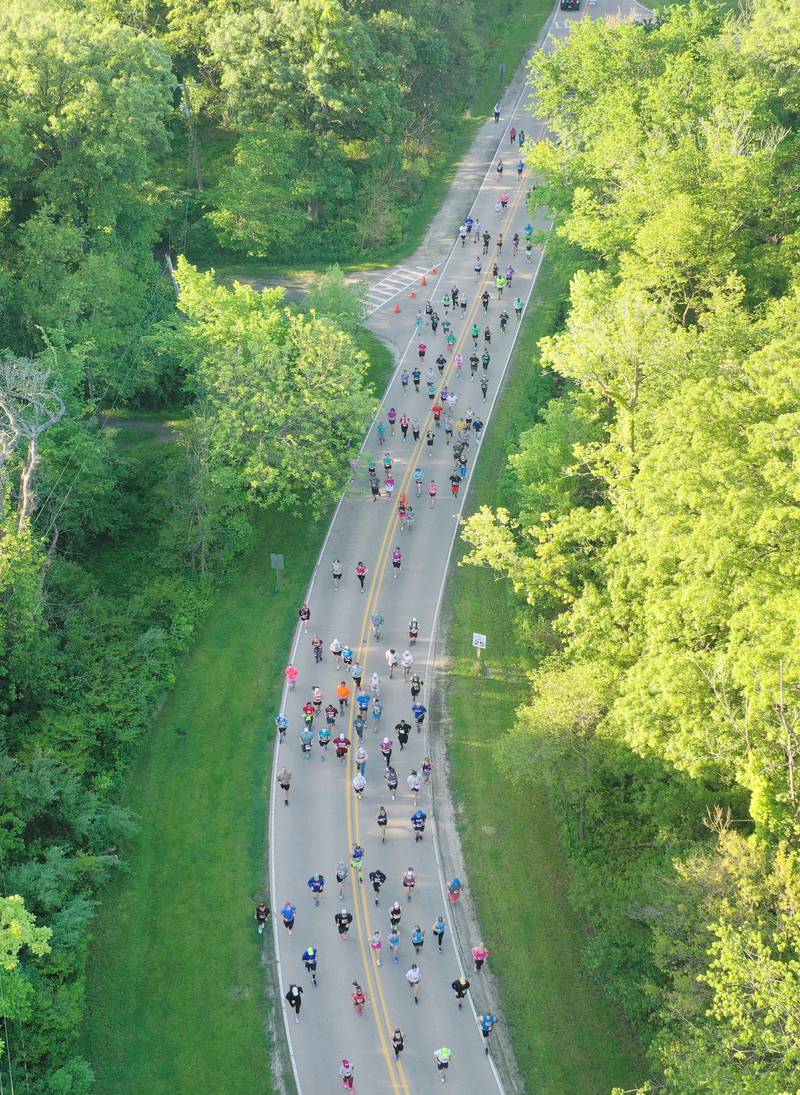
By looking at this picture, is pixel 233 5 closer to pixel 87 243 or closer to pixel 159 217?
pixel 159 217

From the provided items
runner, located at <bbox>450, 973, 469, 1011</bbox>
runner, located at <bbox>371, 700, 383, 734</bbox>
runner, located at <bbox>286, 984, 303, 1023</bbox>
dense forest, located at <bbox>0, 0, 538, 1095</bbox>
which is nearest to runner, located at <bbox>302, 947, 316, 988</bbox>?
runner, located at <bbox>286, 984, 303, 1023</bbox>

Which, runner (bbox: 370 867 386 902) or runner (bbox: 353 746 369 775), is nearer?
runner (bbox: 370 867 386 902)

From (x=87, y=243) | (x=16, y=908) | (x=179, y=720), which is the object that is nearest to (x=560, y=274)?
(x=87, y=243)

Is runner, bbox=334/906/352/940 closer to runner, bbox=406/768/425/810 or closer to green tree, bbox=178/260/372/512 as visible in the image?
runner, bbox=406/768/425/810

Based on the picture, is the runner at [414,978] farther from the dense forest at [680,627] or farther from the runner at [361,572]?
the runner at [361,572]

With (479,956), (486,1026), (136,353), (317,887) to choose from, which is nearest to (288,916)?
(317,887)

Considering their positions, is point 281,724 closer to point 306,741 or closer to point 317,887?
point 306,741

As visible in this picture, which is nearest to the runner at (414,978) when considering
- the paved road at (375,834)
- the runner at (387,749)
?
the paved road at (375,834)
